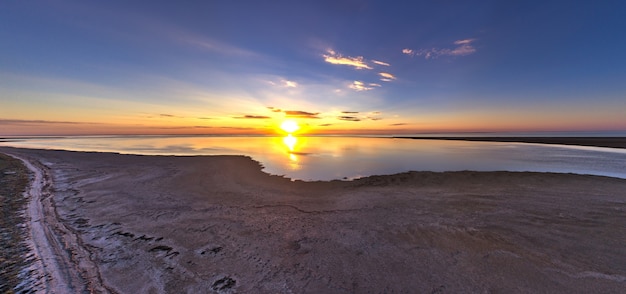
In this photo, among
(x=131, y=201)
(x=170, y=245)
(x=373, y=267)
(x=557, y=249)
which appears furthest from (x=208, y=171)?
(x=557, y=249)

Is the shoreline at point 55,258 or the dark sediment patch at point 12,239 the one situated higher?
the dark sediment patch at point 12,239

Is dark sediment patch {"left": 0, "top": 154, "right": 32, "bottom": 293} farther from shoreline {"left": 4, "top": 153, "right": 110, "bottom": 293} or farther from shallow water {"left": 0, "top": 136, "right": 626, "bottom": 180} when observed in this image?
shallow water {"left": 0, "top": 136, "right": 626, "bottom": 180}

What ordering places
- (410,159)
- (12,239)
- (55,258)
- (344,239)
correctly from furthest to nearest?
(410,159) < (344,239) < (12,239) < (55,258)

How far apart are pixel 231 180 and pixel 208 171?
4054mm

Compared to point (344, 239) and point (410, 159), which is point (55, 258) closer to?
point (344, 239)

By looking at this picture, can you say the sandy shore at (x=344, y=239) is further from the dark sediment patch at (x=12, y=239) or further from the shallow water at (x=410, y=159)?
the shallow water at (x=410, y=159)

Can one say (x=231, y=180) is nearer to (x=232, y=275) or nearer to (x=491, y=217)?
(x=232, y=275)

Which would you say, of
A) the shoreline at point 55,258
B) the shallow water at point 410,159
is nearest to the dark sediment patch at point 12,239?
the shoreline at point 55,258

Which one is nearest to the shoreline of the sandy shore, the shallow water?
the sandy shore

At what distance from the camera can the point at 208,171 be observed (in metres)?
16.7

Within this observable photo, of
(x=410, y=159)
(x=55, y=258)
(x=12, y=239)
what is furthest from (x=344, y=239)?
(x=410, y=159)

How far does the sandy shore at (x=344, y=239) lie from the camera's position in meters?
4.65

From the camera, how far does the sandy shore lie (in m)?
4.65

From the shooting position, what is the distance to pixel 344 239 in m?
6.39
